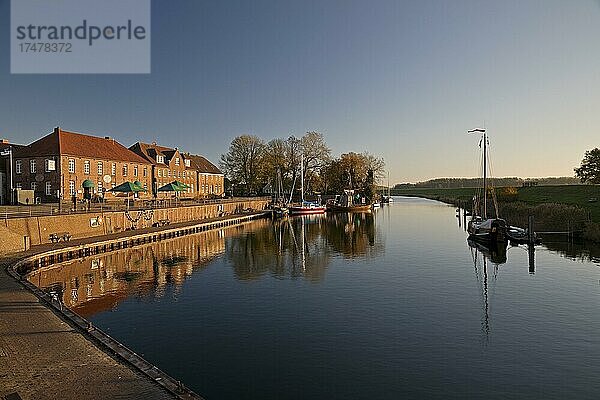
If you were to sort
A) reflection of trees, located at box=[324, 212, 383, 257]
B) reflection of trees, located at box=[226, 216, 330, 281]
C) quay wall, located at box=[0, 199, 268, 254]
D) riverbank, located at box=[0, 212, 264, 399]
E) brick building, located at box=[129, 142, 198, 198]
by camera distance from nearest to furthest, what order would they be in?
riverbank, located at box=[0, 212, 264, 399] < reflection of trees, located at box=[226, 216, 330, 281] < quay wall, located at box=[0, 199, 268, 254] < reflection of trees, located at box=[324, 212, 383, 257] < brick building, located at box=[129, 142, 198, 198]

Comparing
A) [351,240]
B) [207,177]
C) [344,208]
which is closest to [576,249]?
[351,240]

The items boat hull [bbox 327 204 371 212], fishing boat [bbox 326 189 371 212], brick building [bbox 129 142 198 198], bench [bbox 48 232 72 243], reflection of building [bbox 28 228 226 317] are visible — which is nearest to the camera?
reflection of building [bbox 28 228 226 317]

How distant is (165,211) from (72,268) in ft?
67.4

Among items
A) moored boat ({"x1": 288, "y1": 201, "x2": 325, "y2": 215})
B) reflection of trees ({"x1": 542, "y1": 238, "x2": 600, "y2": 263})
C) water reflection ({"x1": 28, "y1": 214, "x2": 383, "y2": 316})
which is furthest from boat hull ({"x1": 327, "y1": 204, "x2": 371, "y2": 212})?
reflection of trees ({"x1": 542, "y1": 238, "x2": 600, "y2": 263})

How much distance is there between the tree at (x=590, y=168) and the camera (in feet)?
187

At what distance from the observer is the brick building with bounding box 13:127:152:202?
147ft

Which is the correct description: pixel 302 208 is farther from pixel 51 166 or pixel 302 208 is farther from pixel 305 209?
pixel 51 166

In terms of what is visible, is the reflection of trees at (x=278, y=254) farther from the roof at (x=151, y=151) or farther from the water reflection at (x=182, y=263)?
the roof at (x=151, y=151)

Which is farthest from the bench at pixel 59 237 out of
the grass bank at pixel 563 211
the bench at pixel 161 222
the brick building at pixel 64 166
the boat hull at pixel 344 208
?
the boat hull at pixel 344 208

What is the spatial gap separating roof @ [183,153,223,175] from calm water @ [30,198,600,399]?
4720cm

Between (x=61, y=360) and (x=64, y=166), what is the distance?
4049 centimetres

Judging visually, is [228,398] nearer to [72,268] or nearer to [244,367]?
[244,367]

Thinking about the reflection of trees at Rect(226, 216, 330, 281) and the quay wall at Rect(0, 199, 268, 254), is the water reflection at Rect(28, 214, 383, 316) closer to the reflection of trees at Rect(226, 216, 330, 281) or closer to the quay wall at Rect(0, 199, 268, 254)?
the reflection of trees at Rect(226, 216, 330, 281)

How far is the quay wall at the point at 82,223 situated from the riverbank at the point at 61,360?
33.0ft
